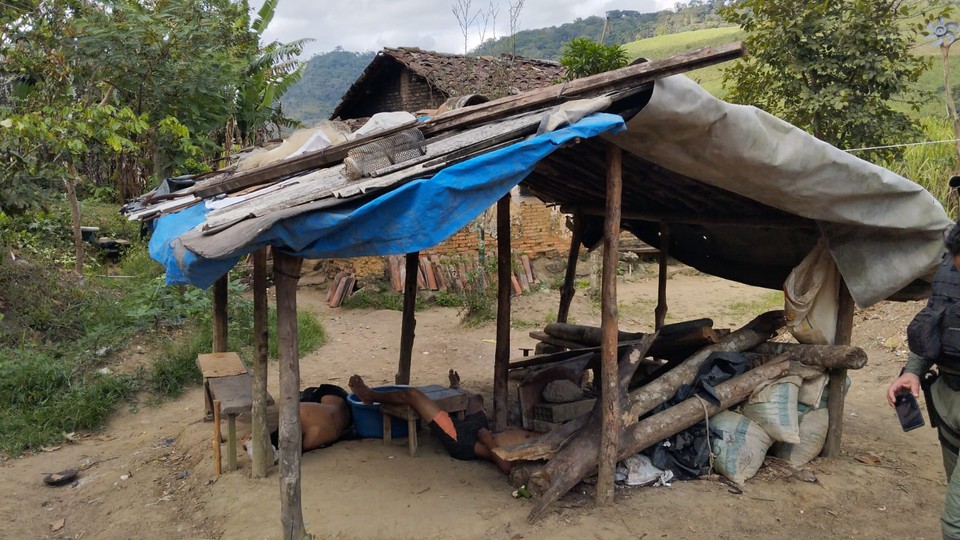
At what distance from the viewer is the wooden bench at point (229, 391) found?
5035 mm

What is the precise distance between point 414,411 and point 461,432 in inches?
15.7

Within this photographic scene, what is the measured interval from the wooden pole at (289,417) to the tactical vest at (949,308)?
317 centimetres

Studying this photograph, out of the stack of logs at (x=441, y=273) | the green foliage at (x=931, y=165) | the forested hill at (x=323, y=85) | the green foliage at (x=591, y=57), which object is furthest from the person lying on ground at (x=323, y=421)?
the forested hill at (x=323, y=85)

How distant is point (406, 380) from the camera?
7.09 metres

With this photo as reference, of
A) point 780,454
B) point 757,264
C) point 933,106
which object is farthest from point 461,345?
point 933,106

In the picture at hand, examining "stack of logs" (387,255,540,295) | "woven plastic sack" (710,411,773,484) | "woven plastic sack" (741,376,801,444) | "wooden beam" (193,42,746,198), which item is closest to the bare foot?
"wooden beam" (193,42,746,198)

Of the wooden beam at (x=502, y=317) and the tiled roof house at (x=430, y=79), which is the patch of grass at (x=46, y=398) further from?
the tiled roof house at (x=430, y=79)

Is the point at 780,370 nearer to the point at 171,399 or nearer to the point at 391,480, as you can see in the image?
the point at 391,480

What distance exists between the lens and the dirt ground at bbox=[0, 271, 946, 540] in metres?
4.13

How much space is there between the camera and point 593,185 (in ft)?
19.6

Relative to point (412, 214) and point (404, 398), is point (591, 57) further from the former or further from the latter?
point (412, 214)

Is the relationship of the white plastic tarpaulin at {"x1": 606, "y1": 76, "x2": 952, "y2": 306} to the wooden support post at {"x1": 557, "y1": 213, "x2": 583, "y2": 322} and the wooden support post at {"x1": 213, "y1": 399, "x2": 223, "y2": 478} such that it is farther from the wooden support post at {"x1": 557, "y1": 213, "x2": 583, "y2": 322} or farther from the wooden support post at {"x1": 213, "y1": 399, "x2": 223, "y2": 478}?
the wooden support post at {"x1": 213, "y1": 399, "x2": 223, "y2": 478}

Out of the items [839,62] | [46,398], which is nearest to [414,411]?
[46,398]

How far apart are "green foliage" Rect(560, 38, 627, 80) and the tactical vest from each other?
28.6ft
